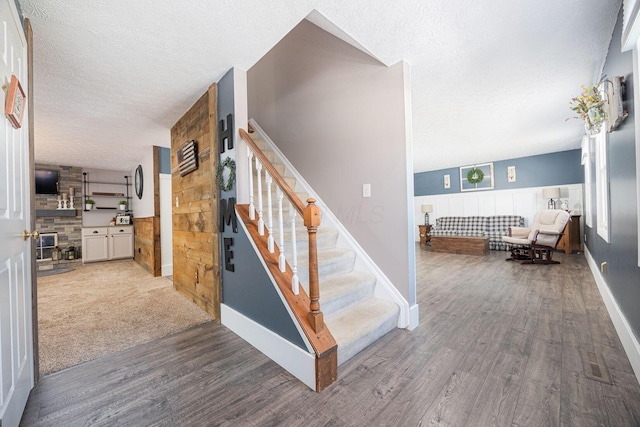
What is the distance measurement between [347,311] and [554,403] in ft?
4.06

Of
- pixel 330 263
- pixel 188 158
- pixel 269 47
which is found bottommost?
pixel 330 263

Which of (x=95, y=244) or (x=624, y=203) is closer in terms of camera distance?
(x=624, y=203)

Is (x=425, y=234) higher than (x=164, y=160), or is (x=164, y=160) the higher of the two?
(x=164, y=160)

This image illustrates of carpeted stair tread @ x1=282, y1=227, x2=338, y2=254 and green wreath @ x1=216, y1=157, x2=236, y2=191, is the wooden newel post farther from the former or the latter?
green wreath @ x1=216, y1=157, x2=236, y2=191

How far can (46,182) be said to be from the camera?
5547 millimetres

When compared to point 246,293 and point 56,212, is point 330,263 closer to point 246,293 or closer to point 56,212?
point 246,293

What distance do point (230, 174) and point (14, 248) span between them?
125 centimetres

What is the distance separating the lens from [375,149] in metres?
2.29

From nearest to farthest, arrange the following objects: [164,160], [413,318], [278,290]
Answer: [278,290]
[413,318]
[164,160]

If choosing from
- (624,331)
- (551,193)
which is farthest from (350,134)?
(551,193)

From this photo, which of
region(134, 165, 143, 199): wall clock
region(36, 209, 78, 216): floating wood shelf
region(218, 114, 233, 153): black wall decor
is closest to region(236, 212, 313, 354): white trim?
region(218, 114, 233, 153): black wall decor

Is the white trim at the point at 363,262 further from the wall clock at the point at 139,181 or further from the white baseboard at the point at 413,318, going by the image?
the wall clock at the point at 139,181

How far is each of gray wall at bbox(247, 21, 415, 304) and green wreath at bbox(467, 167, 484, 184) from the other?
6011 mm

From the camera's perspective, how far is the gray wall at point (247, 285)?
5.47ft
